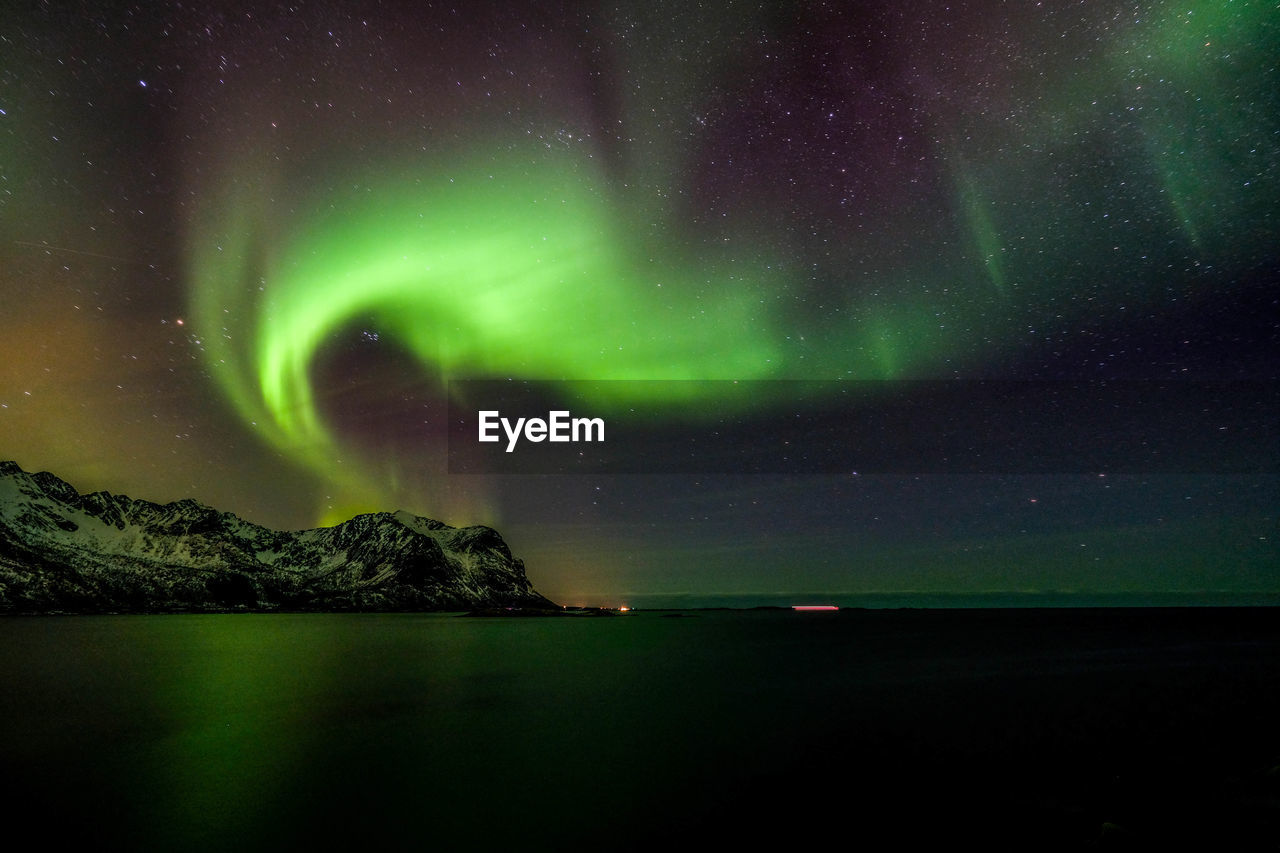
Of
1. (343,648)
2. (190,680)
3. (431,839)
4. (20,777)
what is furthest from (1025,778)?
(343,648)

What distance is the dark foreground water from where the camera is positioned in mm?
12836

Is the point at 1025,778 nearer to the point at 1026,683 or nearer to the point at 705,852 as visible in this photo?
the point at 705,852

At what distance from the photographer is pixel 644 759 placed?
19.0 meters

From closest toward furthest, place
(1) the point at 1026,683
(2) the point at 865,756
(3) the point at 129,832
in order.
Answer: (3) the point at 129,832, (2) the point at 865,756, (1) the point at 1026,683

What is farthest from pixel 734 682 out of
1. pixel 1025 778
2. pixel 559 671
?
pixel 1025 778

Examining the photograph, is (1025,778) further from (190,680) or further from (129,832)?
(190,680)

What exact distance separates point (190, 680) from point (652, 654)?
114 feet

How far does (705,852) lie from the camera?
38.8ft

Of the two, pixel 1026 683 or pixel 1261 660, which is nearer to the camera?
pixel 1026 683

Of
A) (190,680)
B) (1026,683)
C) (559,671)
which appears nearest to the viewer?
(1026,683)

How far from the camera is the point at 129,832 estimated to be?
13.1 meters

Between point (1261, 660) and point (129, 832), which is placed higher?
point (129, 832)

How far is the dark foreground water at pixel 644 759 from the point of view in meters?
12.8

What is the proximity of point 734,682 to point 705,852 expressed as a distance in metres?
26.3
